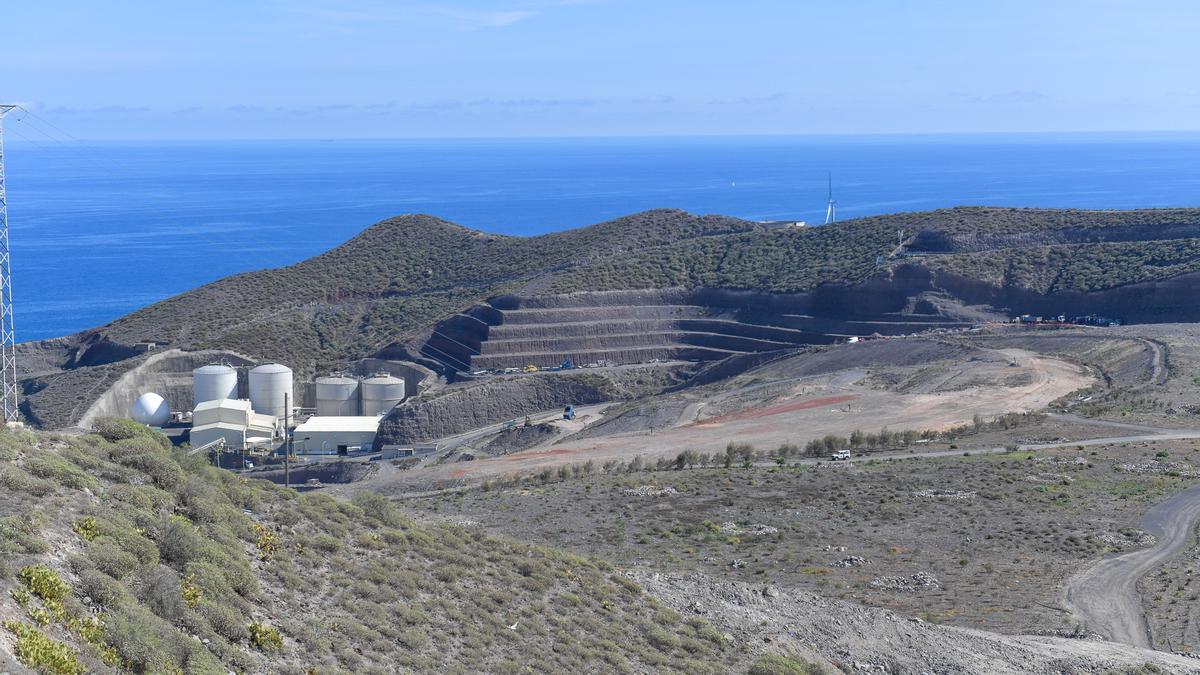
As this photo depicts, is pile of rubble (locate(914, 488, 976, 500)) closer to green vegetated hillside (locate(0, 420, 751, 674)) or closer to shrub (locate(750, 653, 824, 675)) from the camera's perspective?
green vegetated hillside (locate(0, 420, 751, 674))

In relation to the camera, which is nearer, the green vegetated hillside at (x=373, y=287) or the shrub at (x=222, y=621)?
the shrub at (x=222, y=621)

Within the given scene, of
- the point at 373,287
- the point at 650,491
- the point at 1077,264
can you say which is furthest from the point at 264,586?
the point at 373,287

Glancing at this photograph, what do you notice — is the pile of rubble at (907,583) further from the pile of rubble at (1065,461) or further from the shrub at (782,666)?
the pile of rubble at (1065,461)

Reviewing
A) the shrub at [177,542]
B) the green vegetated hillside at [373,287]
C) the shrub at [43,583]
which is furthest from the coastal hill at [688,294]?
the shrub at [43,583]

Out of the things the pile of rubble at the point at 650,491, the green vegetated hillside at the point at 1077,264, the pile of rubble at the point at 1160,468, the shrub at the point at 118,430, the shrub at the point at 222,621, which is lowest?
the pile of rubble at the point at 650,491

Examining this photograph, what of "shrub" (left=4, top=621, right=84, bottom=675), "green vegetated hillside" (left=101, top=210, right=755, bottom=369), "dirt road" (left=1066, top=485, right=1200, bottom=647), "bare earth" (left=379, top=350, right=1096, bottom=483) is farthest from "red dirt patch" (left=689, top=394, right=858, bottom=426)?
"shrub" (left=4, top=621, right=84, bottom=675)

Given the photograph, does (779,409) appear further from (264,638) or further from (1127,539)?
(264,638)

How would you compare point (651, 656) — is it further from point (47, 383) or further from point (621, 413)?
point (47, 383)
